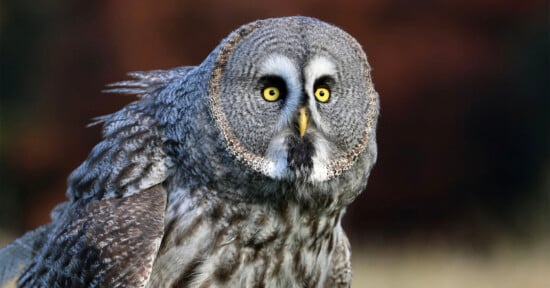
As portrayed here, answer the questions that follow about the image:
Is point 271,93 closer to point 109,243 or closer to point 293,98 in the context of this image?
point 293,98

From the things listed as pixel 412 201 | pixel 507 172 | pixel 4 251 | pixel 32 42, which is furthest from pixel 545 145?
pixel 4 251

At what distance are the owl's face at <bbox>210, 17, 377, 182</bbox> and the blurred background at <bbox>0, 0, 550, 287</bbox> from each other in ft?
16.8

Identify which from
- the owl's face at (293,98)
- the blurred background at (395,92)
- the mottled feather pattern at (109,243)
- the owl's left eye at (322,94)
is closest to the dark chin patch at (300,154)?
the owl's face at (293,98)

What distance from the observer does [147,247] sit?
3.67 meters

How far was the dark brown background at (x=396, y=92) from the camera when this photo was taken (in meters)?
9.00

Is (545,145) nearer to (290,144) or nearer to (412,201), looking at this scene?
(412,201)

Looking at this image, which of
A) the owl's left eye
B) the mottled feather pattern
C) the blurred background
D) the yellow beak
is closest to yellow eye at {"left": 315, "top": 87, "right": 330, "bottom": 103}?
the owl's left eye

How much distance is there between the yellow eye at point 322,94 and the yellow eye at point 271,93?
139mm

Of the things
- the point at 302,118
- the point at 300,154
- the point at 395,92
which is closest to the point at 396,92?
the point at 395,92

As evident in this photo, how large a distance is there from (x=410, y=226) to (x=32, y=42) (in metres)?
4.03

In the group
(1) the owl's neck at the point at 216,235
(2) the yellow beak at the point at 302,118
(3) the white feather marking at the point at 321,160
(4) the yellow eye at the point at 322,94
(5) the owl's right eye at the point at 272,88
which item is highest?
(5) the owl's right eye at the point at 272,88

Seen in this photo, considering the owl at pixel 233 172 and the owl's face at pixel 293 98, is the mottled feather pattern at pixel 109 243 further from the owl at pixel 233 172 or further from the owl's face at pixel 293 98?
the owl's face at pixel 293 98

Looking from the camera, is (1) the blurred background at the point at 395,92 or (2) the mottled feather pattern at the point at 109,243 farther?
(1) the blurred background at the point at 395,92

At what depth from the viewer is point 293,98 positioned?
3482 millimetres
